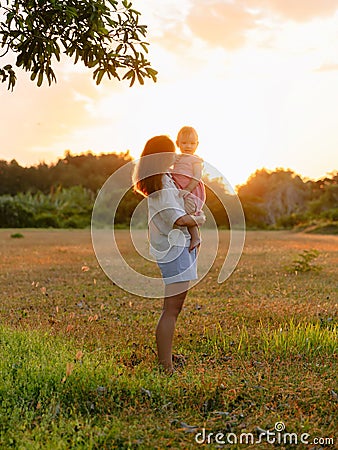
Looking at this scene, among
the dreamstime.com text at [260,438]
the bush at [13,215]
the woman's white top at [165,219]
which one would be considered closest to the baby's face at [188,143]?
the woman's white top at [165,219]

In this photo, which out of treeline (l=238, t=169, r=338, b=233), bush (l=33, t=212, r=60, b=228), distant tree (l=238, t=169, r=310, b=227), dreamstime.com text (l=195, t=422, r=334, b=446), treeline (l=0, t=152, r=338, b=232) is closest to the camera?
dreamstime.com text (l=195, t=422, r=334, b=446)

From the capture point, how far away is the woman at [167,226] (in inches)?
148

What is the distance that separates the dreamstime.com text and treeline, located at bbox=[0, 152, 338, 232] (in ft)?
112

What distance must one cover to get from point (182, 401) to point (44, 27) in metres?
2.76

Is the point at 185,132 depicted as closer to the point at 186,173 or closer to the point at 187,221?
the point at 186,173

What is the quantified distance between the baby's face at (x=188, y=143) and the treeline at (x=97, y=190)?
33.4 m

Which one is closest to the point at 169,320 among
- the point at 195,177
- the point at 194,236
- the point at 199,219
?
the point at 194,236

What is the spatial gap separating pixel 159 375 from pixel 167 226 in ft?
Answer: 3.31

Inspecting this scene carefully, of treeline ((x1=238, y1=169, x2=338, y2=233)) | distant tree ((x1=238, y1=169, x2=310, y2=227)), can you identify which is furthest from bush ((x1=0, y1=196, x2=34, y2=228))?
→ distant tree ((x1=238, y1=169, x2=310, y2=227))

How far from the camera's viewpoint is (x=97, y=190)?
5203 cm

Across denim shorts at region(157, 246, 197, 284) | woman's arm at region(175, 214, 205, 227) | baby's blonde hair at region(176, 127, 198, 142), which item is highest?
baby's blonde hair at region(176, 127, 198, 142)

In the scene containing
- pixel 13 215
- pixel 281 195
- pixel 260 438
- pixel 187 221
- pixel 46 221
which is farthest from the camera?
pixel 281 195

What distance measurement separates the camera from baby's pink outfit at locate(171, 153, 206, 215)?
3.80 meters

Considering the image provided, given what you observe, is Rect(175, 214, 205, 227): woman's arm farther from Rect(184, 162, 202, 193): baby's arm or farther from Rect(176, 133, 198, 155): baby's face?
Rect(176, 133, 198, 155): baby's face
